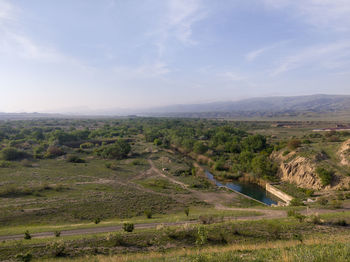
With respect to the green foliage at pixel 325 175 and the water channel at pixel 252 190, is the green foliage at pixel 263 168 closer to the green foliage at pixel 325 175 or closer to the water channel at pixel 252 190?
the water channel at pixel 252 190

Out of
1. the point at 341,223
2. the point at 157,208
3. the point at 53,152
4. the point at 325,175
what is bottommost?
the point at 157,208

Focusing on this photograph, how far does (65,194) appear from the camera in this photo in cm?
2944

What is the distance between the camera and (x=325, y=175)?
30.3 metres

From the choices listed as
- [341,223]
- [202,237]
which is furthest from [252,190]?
[202,237]

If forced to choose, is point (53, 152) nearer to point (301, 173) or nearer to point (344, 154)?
point (301, 173)

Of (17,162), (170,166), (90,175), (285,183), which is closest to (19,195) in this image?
(90,175)

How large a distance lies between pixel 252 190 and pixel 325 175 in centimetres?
1258

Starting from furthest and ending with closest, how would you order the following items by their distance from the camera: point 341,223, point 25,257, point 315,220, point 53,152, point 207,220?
point 53,152 → point 207,220 → point 315,220 → point 341,223 → point 25,257

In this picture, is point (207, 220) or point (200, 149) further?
point (200, 149)

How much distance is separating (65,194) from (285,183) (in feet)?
133

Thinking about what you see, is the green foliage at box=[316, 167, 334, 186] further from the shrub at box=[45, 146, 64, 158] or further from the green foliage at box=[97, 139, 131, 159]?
the shrub at box=[45, 146, 64, 158]

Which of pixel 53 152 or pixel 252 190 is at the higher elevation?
pixel 53 152

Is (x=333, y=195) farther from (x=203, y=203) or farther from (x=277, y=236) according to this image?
(x=277, y=236)

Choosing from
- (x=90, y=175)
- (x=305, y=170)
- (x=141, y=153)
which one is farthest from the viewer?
(x=141, y=153)
